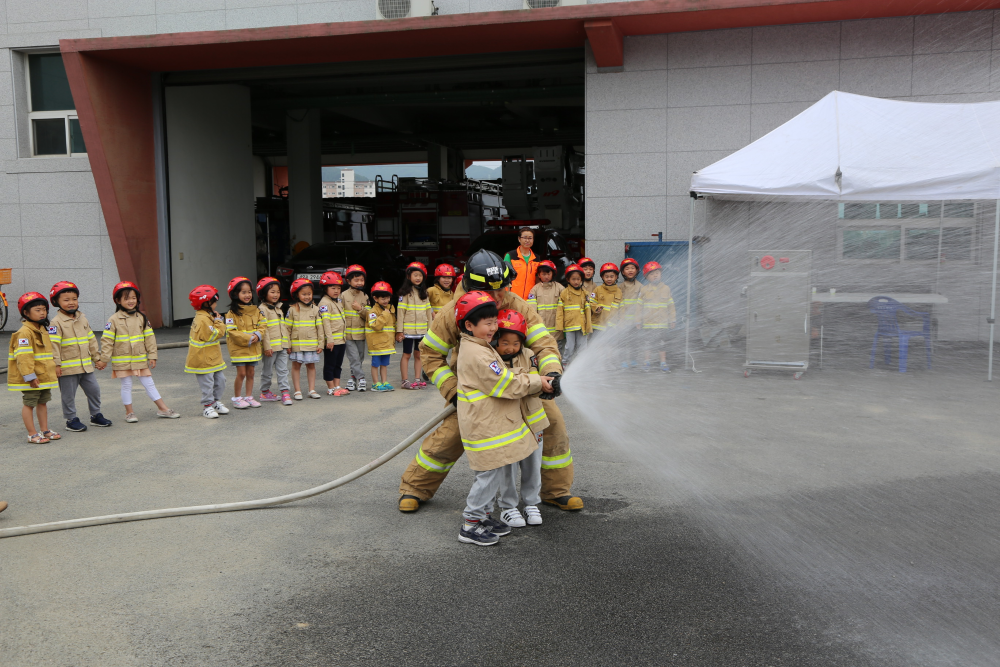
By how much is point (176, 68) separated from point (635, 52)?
26.8 ft

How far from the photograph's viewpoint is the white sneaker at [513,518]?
4535 mm

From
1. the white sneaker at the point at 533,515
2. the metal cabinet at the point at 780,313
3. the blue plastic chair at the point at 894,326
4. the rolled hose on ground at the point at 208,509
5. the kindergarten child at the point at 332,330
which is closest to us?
the rolled hose on ground at the point at 208,509

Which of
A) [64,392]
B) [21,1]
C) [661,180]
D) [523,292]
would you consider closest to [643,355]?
[523,292]

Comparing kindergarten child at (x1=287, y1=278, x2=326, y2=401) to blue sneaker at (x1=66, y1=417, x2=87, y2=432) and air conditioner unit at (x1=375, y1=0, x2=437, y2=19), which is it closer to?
blue sneaker at (x1=66, y1=417, x2=87, y2=432)

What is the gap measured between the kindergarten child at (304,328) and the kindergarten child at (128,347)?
1.41m

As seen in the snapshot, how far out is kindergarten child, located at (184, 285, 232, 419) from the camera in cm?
761

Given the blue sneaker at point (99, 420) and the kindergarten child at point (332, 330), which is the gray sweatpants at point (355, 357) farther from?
the blue sneaker at point (99, 420)

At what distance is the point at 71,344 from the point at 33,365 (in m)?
0.49

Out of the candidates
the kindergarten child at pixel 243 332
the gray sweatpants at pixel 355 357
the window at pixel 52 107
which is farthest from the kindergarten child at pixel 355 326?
the window at pixel 52 107

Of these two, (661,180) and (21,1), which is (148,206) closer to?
(21,1)

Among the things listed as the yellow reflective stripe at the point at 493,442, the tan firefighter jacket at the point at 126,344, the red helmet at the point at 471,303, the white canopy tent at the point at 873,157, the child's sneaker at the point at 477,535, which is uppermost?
the white canopy tent at the point at 873,157

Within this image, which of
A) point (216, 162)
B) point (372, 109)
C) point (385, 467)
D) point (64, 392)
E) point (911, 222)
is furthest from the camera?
point (372, 109)

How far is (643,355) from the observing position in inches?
411

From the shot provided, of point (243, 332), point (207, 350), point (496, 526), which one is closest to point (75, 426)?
point (207, 350)
